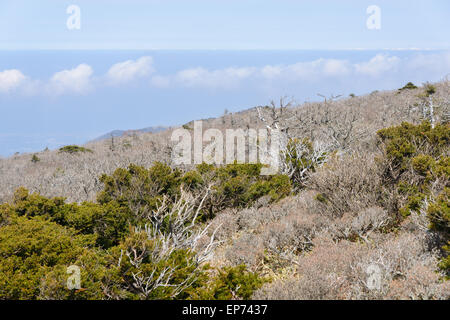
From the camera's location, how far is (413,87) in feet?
141

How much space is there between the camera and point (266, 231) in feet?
23.7

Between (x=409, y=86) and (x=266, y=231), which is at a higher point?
(x=409, y=86)

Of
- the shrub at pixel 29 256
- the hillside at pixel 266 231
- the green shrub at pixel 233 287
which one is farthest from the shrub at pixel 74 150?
the green shrub at pixel 233 287

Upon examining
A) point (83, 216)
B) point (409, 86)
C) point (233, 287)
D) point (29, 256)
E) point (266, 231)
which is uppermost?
point (409, 86)

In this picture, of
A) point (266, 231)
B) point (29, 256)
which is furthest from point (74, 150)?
point (29, 256)

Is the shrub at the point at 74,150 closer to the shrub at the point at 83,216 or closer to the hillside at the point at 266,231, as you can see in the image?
the hillside at the point at 266,231

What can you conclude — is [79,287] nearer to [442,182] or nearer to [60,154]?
[442,182]

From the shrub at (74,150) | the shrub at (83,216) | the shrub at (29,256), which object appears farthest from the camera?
the shrub at (74,150)

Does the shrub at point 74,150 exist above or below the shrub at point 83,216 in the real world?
below

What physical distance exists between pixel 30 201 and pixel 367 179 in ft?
25.3

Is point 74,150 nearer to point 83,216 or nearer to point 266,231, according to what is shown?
point 83,216

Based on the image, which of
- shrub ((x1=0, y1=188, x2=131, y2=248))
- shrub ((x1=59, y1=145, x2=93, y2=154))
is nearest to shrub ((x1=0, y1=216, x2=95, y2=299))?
shrub ((x1=0, y1=188, x2=131, y2=248))

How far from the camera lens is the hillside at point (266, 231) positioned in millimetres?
4512
